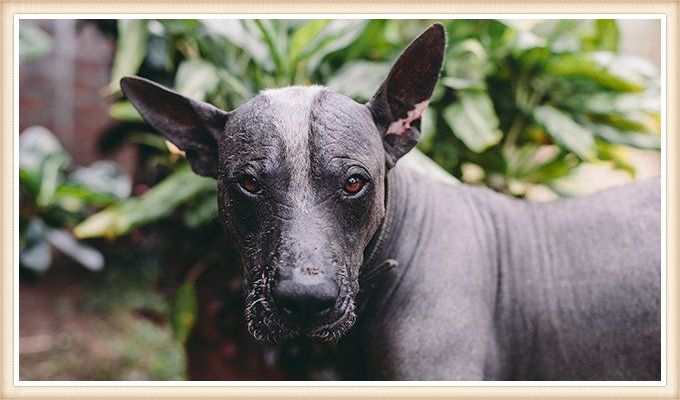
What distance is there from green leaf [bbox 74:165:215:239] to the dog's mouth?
1274 mm

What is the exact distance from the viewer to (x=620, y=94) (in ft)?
11.8

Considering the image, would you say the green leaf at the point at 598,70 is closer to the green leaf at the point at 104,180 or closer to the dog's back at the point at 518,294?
the dog's back at the point at 518,294

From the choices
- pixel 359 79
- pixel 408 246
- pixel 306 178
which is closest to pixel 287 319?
pixel 306 178

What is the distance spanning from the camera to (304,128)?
213cm

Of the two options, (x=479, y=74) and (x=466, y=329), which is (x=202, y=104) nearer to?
(x=466, y=329)

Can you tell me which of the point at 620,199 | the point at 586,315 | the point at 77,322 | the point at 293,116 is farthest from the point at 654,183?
the point at 77,322

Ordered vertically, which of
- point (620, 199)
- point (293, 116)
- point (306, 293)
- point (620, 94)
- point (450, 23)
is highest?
point (450, 23)

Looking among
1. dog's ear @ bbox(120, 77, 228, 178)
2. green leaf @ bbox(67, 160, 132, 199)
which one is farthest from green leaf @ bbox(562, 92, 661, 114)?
green leaf @ bbox(67, 160, 132, 199)

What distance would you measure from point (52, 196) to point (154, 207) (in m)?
0.89

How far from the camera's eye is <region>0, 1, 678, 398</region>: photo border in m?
2.53

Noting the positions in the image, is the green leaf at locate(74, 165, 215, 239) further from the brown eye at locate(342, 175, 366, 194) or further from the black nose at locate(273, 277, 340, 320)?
the black nose at locate(273, 277, 340, 320)

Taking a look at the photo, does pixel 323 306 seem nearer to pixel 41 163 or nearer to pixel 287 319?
pixel 287 319

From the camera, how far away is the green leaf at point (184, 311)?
344cm

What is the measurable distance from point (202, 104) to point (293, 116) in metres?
0.39
